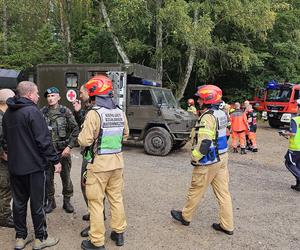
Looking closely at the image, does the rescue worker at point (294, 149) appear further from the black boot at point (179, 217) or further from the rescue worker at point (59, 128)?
the rescue worker at point (59, 128)

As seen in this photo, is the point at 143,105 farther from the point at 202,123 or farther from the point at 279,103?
the point at 279,103

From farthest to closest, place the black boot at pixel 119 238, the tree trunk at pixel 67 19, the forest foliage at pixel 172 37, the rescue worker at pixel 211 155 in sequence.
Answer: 1. the tree trunk at pixel 67 19
2. the forest foliage at pixel 172 37
3. the rescue worker at pixel 211 155
4. the black boot at pixel 119 238

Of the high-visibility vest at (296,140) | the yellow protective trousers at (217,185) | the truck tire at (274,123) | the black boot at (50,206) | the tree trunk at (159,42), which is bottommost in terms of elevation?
the truck tire at (274,123)

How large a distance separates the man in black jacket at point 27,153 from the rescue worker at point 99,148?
417 mm

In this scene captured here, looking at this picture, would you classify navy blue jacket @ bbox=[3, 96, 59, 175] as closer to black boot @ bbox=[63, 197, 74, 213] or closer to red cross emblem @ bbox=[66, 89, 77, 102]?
black boot @ bbox=[63, 197, 74, 213]

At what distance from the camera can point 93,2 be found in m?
17.5

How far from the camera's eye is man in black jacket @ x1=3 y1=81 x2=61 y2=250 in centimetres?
387

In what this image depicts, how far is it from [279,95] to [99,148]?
16061 mm

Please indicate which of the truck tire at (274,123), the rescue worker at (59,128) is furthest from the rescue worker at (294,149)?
the truck tire at (274,123)

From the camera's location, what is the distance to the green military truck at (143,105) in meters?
10.2

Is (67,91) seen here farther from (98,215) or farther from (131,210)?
(98,215)

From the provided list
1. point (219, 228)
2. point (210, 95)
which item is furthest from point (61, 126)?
point (219, 228)

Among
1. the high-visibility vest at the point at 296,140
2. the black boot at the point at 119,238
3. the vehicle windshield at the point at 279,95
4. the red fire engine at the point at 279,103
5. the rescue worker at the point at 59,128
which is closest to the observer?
the black boot at the point at 119,238

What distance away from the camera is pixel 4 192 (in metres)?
4.70
